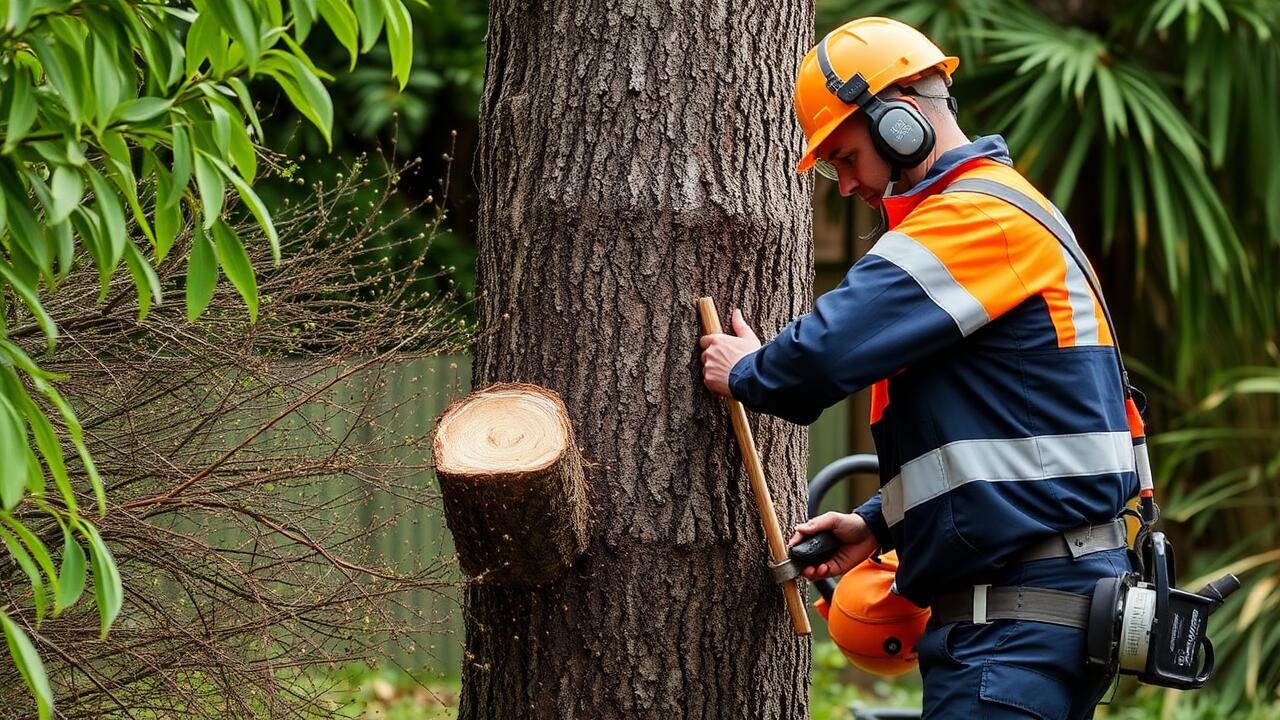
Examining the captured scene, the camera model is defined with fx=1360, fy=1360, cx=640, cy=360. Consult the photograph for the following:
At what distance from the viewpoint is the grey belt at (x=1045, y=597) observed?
8.38ft

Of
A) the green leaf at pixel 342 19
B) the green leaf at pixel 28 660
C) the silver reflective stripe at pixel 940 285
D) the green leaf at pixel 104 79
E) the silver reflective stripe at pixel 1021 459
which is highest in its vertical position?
the green leaf at pixel 342 19

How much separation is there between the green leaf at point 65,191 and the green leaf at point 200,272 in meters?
0.18

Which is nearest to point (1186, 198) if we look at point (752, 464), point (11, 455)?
point (752, 464)

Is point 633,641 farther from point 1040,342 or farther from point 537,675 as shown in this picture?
point 1040,342

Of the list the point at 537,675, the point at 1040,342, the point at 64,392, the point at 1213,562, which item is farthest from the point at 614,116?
the point at 1213,562

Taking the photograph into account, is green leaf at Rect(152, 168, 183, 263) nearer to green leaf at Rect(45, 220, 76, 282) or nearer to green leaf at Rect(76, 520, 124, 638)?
green leaf at Rect(45, 220, 76, 282)

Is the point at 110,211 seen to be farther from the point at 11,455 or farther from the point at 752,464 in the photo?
the point at 752,464

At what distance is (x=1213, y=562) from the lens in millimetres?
7199

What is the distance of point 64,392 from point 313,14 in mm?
1797

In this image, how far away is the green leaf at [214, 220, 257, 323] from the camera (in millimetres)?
1802

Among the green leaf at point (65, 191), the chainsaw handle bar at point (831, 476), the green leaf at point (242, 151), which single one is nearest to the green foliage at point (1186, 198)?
the chainsaw handle bar at point (831, 476)

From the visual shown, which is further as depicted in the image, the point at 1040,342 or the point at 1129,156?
the point at 1129,156

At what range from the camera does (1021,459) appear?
8.38 ft

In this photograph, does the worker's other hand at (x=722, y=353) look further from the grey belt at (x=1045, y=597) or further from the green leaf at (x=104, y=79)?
the green leaf at (x=104, y=79)
